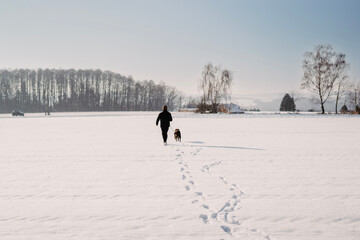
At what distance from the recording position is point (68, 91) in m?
89.3

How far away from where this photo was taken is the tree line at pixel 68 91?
8456 cm

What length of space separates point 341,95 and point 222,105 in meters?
22.6

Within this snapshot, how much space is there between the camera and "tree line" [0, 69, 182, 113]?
84562mm

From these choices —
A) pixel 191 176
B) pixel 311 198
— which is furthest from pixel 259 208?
pixel 191 176

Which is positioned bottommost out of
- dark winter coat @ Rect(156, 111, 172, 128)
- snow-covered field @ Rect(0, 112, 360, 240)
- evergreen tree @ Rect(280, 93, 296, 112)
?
snow-covered field @ Rect(0, 112, 360, 240)

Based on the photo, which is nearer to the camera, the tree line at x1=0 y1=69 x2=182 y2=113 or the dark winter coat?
the dark winter coat

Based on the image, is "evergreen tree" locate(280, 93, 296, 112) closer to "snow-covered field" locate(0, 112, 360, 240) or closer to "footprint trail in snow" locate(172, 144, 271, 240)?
"snow-covered field" locate(0, 112, 360, 240)

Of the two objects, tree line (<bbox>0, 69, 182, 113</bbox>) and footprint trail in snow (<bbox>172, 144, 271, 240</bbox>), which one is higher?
tree line (<bbox>0, 69, 182, 113</bbox>)

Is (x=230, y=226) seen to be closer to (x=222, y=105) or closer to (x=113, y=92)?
(x=222, y=105)

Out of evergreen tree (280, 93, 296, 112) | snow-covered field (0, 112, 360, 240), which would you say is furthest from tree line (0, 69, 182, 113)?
snow-covered field (0, 112, 360, 240)

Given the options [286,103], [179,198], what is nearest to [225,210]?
[179,198]

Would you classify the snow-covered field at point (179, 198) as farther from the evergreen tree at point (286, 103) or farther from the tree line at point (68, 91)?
the tree line at point (68, 91)

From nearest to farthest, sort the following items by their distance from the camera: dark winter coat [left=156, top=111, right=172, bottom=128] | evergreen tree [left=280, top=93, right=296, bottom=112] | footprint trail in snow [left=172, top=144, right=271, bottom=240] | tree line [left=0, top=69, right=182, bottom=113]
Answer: footprint trail in snow [left=172, top=144, right=271, bottom=240], dark winter coat [left=156, top=111, right=172, bottom=128], evergreen tree [left=280, top=93, right=296, bottom=112], tree line [left=0, top=69, right=182, bottom=113]

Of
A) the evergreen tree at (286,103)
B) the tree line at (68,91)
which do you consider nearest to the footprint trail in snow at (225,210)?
the evergreen tree at (286,103)
